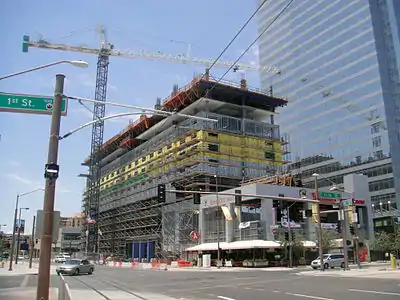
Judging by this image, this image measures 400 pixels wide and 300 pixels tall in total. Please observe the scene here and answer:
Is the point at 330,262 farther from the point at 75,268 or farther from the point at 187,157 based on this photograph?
the point at 187,157

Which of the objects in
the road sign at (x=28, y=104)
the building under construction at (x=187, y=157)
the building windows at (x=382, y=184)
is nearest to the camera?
the road sign at (x=28, y=104)

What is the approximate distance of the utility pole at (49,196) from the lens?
35.8ft

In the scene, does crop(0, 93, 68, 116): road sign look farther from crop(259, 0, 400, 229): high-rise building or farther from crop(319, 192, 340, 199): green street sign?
crop(259, 0, 400, 229): high-rise building

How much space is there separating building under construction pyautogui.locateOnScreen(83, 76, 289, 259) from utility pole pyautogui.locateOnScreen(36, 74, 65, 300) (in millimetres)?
60528

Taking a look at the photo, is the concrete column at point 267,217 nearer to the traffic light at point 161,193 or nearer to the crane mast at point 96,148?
the traffic light at point 161,193

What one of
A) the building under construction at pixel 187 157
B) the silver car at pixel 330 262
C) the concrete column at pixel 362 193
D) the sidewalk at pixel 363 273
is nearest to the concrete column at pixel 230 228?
the building under construction at pixel 187 157

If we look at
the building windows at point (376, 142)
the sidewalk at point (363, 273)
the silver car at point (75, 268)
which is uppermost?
the building windows at point (376, 142)

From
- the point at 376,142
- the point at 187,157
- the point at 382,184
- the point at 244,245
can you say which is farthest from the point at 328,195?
the point at 376,142

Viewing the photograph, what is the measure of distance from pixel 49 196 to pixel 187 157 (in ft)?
242

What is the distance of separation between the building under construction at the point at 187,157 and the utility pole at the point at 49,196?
60528mm

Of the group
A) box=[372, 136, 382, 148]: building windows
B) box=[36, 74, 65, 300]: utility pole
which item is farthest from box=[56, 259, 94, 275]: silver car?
box=[372, 136, 382, 148]: building windows

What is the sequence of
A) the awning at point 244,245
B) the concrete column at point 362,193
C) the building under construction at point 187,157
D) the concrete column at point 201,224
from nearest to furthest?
the awning at point 244,245 < the concrete column at point 201,224 < the concrete column at point 362,193 < the building under construction at point 187,157

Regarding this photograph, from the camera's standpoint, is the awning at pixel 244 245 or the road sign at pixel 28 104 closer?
the road sign at pixel 28 104

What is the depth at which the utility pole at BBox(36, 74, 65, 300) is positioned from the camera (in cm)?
1091
